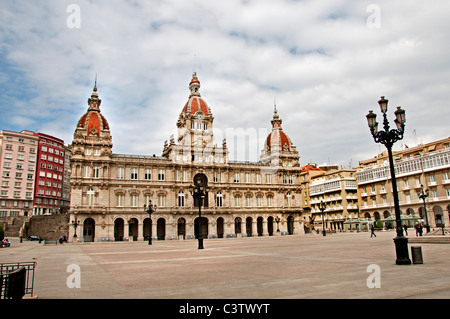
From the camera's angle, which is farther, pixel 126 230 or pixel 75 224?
pixel 126 230

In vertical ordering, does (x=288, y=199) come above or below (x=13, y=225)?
above

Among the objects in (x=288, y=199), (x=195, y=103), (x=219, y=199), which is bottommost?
(x=219, y=199)

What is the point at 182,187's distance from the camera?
61.6 m

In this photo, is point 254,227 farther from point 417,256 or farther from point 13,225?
point 417,256

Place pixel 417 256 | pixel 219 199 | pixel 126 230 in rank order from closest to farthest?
pixel 417 256
pixel 126 230
pixel 219 199

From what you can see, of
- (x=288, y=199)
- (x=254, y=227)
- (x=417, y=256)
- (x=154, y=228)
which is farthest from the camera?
(x=288, y=199)

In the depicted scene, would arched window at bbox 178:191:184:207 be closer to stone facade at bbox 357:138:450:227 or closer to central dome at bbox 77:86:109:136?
central dome at bbox 77:86:109:136

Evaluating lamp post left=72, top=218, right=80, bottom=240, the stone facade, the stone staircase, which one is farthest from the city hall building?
the stone staircase

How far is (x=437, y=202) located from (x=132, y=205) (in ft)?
173

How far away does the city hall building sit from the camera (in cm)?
5525

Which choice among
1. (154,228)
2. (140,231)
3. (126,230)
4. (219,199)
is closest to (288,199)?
(219,199)

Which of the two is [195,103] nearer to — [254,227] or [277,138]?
[277,138]

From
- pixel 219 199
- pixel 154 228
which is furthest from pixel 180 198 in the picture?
pixel 219 199
